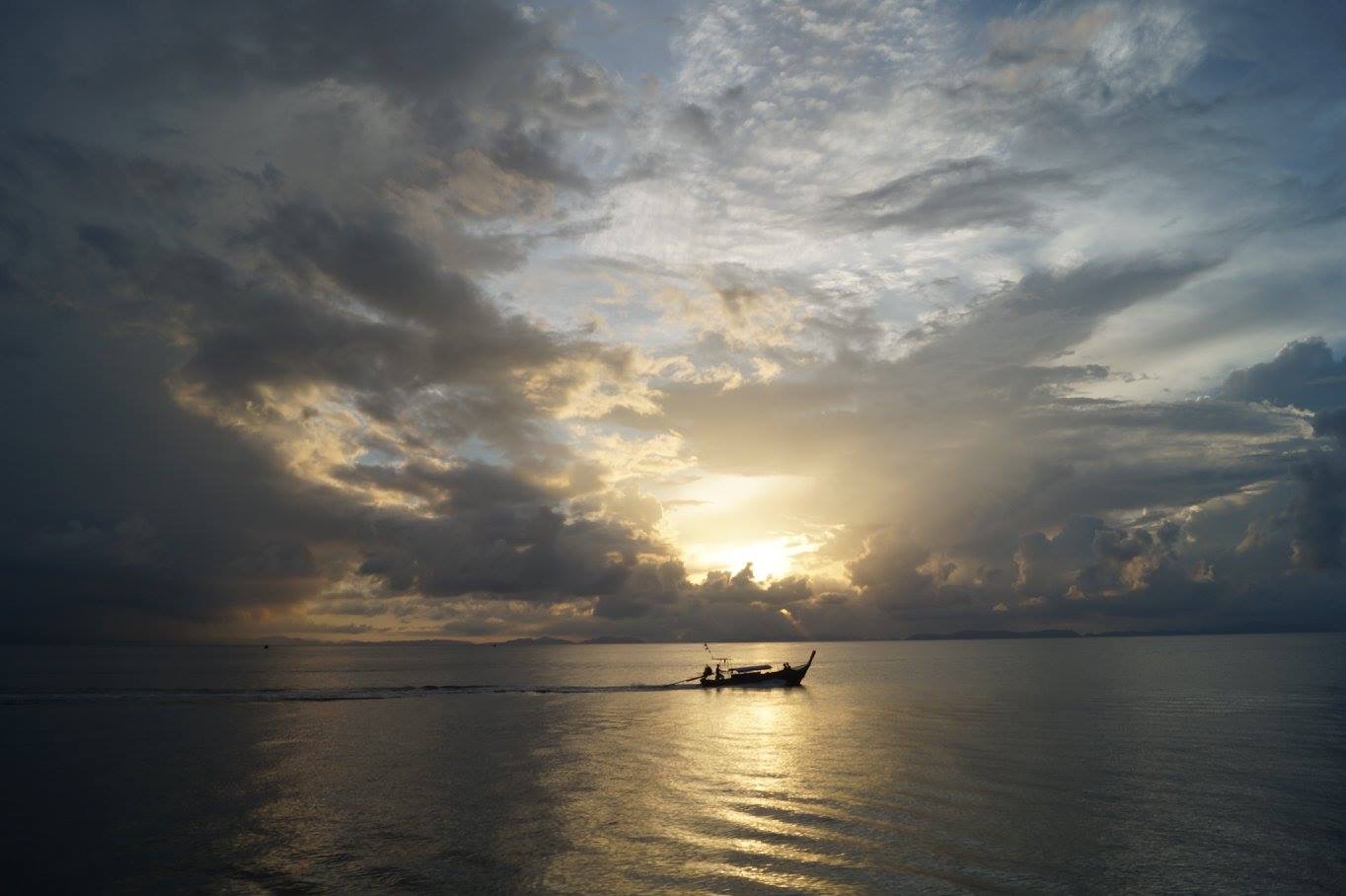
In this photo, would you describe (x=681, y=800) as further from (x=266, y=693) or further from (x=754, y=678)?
(x=266, y=693)

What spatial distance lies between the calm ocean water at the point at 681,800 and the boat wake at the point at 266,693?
13.6m

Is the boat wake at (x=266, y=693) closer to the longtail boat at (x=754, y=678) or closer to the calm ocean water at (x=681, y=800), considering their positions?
the longtail boat at (x=754, y=678)

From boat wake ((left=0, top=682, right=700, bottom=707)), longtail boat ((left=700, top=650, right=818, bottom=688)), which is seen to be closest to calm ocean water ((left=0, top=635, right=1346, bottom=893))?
boat wake ((left=0, top=682, right=700, bottom=707))

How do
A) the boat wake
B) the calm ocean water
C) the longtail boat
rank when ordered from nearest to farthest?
1. the calm ocean water
2. the boat wake
3. the longtail boat

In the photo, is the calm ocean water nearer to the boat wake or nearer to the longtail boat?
the boat wake

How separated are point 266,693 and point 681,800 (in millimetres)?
92716

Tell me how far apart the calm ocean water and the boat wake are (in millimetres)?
13624

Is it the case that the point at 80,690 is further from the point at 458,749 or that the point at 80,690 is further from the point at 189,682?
the point at 458,749

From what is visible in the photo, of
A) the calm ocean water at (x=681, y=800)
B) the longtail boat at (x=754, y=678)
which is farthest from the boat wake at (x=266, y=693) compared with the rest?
the calm ocean water at (x=681, y=800)

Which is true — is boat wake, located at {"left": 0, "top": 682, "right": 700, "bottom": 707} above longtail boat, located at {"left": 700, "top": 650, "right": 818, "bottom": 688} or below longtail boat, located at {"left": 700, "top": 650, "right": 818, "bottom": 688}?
above

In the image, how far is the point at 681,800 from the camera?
4053cm

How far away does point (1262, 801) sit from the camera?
132 ft

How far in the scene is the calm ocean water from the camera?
28953 millimetres

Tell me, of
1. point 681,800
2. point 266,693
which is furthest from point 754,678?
point 681,800
